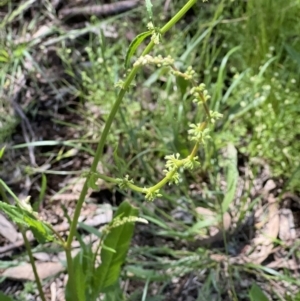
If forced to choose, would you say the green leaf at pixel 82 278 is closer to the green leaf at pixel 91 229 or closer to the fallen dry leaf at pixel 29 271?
the green leaf at pixel 91 229

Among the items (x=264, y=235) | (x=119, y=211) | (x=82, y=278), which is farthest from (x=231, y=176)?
(x=82, y=278)

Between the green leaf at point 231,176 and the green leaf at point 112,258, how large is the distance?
0.36 meters

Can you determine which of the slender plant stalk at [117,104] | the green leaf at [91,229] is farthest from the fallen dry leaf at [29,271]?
the slender plant stalk at [117,104]

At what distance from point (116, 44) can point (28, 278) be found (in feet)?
2.93

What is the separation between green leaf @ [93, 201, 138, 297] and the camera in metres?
1.42

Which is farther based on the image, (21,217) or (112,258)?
(112,258)

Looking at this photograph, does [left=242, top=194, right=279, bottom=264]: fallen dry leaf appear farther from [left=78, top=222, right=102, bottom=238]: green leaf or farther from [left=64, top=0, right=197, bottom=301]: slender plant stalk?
[left=64, top=0, right=197, bottom=301]: slender plant stalk

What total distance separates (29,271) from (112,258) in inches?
14.4

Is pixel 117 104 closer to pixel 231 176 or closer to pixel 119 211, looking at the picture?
pixel 119 211

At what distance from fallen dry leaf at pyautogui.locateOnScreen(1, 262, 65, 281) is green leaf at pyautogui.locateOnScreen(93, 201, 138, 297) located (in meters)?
0.30

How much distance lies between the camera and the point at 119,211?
1.47 meters

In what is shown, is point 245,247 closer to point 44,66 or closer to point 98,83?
point 98,83

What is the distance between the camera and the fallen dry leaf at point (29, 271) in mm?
1688

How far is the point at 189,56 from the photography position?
207 centimetres
